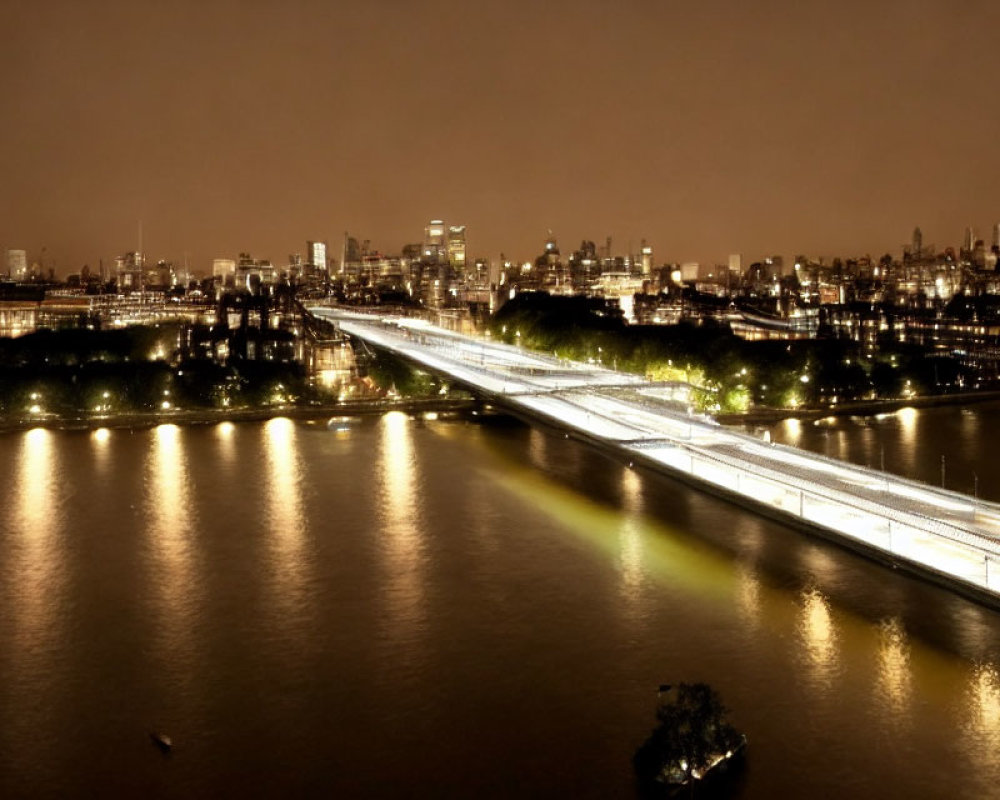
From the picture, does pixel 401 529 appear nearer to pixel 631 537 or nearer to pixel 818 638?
pixel 631 537

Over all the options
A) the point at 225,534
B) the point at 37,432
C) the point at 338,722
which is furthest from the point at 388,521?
the point at 37,432

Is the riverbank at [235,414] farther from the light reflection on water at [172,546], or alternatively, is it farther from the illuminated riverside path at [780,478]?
the light reflection on water at [172,546]

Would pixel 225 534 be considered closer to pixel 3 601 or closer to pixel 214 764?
pixel 3 601

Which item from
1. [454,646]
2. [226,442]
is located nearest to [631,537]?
[454,646]

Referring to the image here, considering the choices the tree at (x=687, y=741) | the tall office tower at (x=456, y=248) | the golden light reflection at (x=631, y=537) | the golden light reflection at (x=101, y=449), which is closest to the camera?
the tree at (x=687, y=741)

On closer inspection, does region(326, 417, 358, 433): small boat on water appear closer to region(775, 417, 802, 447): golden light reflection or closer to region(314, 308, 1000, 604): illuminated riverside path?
region(314, 308, 1000, 604): illuminated riverside path

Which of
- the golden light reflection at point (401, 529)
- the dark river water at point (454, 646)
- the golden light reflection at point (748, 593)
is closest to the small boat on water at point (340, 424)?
the golden light reflection at point (401, 529)
